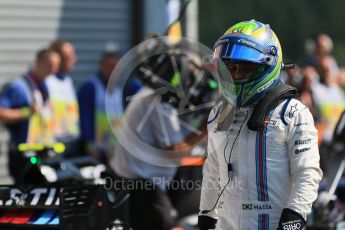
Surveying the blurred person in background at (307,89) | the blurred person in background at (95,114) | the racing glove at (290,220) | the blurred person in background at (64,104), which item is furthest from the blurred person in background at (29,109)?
the racing glove at (290,220)

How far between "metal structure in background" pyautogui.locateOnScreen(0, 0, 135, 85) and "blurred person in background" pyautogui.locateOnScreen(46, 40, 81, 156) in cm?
145

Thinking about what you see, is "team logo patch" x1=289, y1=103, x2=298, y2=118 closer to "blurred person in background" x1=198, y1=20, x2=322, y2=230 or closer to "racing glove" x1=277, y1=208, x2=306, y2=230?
"blurred person in background" x1=198, y1=20, x2=322, y2=230

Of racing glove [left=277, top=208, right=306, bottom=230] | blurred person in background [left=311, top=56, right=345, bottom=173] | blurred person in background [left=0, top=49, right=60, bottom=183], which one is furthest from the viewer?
blurred person in background [left=311, top=56, right=345, bottom=173]

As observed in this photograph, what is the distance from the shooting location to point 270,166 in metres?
4.99

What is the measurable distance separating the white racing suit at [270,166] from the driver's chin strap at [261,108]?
4 centimetres

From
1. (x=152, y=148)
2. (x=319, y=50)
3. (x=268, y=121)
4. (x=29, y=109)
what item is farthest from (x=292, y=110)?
(x=319, y=50)

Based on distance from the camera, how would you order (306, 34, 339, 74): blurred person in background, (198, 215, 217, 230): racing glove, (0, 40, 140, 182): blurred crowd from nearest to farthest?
(198, 215, 217, 230): racing glove → (0, 40, 140, 182): blurred crowd → (306, 34, 339, 74): blurred person in background

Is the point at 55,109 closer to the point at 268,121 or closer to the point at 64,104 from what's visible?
the point at 64,104

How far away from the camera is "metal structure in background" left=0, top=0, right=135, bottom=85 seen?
40.3ft

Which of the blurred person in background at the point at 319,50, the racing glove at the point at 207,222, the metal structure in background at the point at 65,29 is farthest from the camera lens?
the blurred person in background at the point at 319,50

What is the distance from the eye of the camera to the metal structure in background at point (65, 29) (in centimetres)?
1227

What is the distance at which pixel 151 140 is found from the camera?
23.3 feet

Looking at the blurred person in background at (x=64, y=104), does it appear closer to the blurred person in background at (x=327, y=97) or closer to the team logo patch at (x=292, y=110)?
the blurred person in background at (x=327, y=97)

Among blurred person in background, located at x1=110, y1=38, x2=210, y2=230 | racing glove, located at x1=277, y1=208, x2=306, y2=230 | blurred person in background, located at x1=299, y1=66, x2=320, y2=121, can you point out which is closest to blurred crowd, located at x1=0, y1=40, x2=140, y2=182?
blurred person in background, located at x1=299, y1=66, x2=320, y2=121
